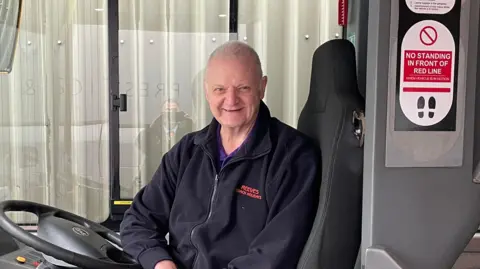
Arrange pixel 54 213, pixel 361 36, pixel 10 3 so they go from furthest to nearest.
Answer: pixel 10 3 → pixel 54 213 → pixel 361 36

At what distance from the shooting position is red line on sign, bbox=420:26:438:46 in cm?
102

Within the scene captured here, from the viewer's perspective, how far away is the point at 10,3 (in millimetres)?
1927

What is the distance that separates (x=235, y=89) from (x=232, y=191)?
0.31 metres

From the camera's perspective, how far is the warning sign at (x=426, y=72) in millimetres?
1021

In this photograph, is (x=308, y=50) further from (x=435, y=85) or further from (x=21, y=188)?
(x=435, y=85)

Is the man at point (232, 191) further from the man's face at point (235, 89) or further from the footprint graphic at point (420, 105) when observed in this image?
the footprint graphic at point (420, 105)

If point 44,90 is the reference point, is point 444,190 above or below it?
below

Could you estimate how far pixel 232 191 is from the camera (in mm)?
1520

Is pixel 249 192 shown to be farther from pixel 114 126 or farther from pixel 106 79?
pixel 106 79

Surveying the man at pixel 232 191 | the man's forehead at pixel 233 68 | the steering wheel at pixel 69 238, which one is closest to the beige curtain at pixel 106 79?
the steering wheel at pixel 69 238

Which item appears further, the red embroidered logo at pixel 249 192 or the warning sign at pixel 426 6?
the red embroidered logo at pixel 249 192

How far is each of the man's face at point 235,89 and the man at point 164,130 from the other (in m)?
1.47

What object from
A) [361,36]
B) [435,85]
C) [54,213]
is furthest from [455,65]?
[54,213]

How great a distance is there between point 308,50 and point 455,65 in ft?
6.70
